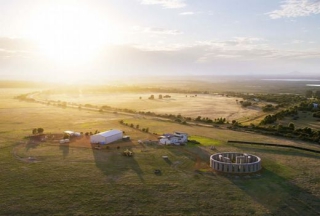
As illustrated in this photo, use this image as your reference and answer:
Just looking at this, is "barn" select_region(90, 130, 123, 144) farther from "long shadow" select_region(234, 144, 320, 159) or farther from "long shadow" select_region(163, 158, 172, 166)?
"long shadow" select_region(234, 144, 320, 159)

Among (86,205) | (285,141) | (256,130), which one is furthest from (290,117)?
(86,205)

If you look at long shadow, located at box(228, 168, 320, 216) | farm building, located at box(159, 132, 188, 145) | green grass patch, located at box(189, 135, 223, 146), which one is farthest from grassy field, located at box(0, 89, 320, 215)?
farm building, located at box(159, 132, 188, 145)

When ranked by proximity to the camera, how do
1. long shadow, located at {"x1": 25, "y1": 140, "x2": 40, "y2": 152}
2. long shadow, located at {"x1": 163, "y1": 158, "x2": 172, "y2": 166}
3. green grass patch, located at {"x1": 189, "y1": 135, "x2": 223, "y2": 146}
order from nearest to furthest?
long shadow, located at {"x1": 163, "y1": 158, "x2": 172, "y2": 166}
long shadow, located at {"x1": 25, "y1": 140, "x2": 40, "y2": 152}
green grass patch, located at {"x1": 189, "y1": 135, "x2": 223, "y2": 146}

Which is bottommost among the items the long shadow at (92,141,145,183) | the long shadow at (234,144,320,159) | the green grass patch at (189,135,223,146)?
the long shadow at (92,141,145,183)

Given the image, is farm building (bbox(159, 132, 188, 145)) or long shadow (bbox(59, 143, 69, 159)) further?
farm building (bbox(159, 132, 188, 145))

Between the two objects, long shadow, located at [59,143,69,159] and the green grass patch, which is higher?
the green grass patch

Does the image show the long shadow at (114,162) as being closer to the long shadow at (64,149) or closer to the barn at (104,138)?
the barn at (104,138)

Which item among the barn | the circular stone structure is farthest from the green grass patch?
the barn

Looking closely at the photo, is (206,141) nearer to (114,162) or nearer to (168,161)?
(168,161)

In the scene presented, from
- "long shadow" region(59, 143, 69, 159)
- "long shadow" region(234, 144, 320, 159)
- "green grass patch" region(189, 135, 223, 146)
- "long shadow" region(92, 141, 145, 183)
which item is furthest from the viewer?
"green grass patch" region(189, 135, 223, 146)
